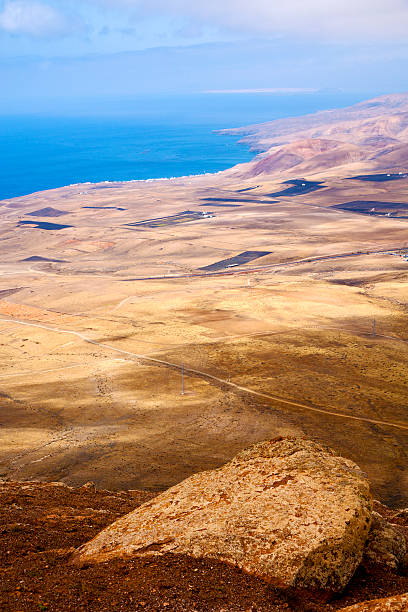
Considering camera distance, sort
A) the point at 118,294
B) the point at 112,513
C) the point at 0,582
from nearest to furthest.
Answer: the point at 0,582 < the point at 112,513 < the point at 118,294

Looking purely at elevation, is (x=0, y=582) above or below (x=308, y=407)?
above

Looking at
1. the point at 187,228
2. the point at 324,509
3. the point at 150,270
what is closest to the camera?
the point at 324,509

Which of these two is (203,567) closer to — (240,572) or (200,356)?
(240,572)

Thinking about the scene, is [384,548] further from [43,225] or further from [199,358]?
[43,225]

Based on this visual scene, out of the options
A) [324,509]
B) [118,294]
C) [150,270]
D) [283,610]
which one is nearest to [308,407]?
[324,509]

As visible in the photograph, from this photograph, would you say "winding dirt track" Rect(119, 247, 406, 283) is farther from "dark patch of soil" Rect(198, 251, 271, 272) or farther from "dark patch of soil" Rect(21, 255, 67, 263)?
"dark patch of soil" Rect(21, 255, 67, 263)

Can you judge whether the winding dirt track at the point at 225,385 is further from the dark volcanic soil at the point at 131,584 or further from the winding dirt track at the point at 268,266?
the winding dirt track at the point at 268,266
